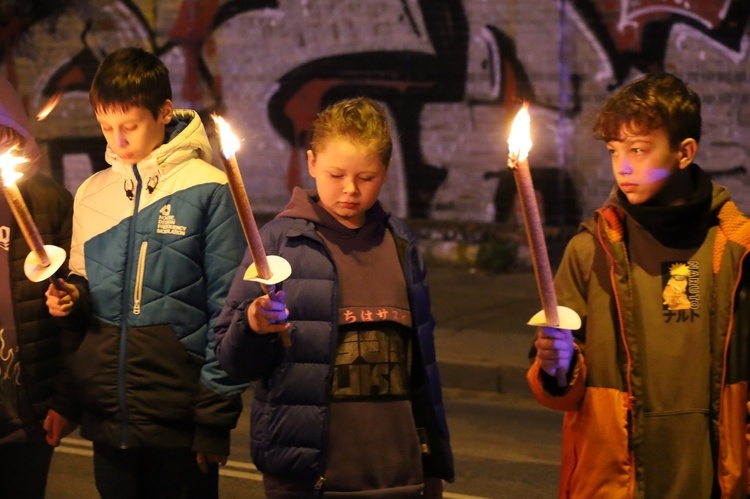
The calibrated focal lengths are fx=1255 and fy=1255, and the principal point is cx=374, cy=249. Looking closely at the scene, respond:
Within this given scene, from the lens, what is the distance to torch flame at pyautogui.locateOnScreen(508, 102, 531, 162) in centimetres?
223

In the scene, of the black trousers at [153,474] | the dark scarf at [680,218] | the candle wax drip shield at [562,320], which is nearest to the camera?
the candle wax drip shield at [562,320]

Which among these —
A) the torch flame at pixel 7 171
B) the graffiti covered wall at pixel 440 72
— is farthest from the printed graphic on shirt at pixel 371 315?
the graffiti covered wall at pixel 440 72

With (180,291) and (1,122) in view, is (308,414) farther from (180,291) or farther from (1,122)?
(1,122)

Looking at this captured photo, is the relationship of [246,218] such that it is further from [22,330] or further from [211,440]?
[22,330]

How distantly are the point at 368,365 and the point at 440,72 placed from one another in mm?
9564

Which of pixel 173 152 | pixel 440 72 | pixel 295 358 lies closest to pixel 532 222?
pixel 295 358

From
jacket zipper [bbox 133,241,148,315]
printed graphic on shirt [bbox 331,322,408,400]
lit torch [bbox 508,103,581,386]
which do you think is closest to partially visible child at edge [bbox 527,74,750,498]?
printed graphic on shirt [bbox 331,322,408,400]

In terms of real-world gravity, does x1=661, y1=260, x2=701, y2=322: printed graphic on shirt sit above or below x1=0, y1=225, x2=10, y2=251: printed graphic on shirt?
below

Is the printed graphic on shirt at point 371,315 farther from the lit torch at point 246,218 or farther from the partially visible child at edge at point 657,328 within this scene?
the lit torch at point 246,218

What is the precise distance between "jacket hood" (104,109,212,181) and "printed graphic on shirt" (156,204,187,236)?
112mm

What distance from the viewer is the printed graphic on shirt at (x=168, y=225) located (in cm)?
370

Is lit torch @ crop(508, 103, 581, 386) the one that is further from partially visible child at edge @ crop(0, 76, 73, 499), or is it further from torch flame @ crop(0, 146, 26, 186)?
partially visible child at edge @ crop(0, 76, 73, 499)

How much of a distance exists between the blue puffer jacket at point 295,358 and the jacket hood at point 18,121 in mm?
1005

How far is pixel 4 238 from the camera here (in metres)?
3.82
